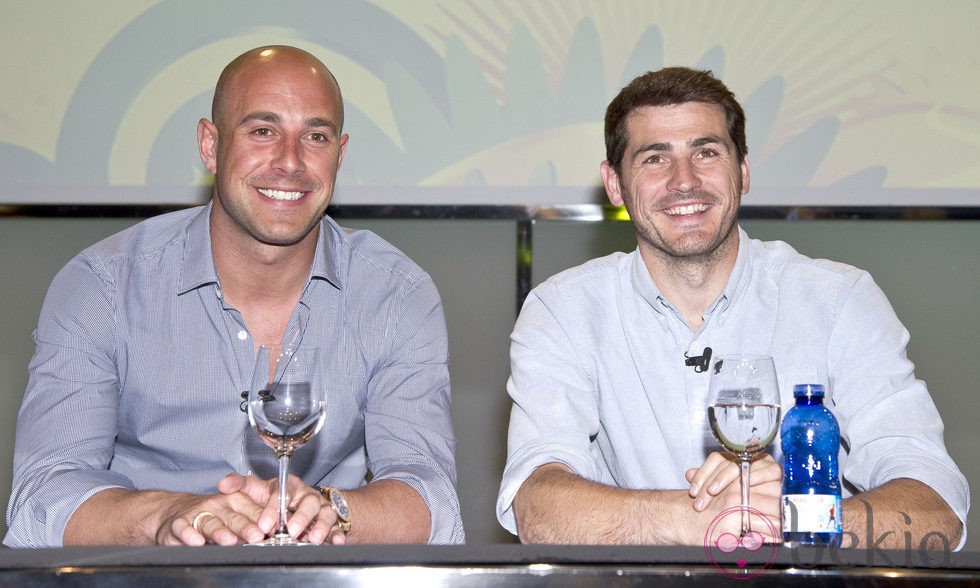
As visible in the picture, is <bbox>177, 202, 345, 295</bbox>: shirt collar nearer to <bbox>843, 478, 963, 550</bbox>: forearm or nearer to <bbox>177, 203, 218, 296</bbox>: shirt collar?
<bbox>177, 203, 218, 296</bbox>: shirt collar

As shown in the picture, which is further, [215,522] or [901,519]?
[901,519]

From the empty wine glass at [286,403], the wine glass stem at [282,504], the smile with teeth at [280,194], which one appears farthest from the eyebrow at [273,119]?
the wine glass stem at [282,504]

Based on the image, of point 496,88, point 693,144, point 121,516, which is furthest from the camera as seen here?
point 496,88

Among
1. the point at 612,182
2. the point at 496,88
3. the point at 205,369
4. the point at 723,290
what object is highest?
the point at 496,88

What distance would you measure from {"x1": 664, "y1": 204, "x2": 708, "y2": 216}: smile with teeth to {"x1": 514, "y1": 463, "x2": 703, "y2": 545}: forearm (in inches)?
25.0

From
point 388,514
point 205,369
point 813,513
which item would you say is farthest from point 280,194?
point 813,513

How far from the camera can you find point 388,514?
175 cm

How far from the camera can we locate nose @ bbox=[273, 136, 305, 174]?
2092mm

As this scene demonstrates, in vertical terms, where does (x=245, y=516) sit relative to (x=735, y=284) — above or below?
below

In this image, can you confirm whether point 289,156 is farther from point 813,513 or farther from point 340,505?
point 813,513

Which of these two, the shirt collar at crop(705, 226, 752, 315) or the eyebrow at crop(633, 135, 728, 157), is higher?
the eyebrow at crop(633, 135, 728, 157)

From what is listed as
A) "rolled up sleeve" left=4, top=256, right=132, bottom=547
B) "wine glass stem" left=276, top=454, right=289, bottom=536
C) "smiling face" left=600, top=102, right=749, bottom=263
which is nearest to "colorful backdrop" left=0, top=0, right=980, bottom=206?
"smiling face" left=600, top=102, right=749, bottom=263

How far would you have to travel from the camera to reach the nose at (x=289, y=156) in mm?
2092

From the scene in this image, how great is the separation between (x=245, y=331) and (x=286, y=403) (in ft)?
2.35
